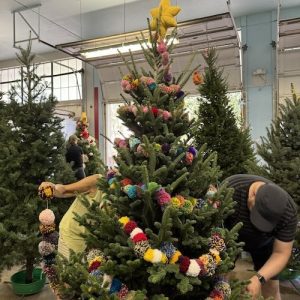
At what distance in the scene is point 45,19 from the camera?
8281mm

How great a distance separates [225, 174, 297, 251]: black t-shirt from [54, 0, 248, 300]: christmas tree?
0.44m

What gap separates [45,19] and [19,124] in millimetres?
5664

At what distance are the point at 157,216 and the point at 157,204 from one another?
0.23 ft

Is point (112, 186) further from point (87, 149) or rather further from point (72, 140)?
point (87, 149)

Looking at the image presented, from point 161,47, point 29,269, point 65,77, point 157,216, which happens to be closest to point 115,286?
point 157,216

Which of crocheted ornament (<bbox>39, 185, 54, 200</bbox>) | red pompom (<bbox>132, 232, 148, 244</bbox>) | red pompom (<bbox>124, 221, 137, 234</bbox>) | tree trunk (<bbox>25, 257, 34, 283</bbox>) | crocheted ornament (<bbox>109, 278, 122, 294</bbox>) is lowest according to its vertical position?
tree trunk (<bbox>25, 257, 34, 283</bbox>)

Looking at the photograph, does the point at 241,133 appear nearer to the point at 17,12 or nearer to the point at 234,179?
the point at 234,179

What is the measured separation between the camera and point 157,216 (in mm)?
1751

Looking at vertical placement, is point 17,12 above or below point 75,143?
above

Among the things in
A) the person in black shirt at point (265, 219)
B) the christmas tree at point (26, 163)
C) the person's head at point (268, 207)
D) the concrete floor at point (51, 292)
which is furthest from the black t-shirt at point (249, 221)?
the christmas tree at point (26, 163)

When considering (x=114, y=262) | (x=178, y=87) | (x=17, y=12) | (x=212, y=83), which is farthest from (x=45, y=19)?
(x=114, y=262)

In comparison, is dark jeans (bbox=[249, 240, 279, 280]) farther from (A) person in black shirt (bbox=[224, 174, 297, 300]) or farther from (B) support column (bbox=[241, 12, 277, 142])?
(B) support column (bbox=[241, 12, 277, 142])

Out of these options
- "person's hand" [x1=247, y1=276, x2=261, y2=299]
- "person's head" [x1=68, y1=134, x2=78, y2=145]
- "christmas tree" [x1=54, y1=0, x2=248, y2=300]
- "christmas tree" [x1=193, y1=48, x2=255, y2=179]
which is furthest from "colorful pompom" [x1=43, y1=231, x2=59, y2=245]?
"person's head" [x1=68, y1=134, x2=78, y2=145]

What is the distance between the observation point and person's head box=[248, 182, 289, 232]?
77.3 inches
